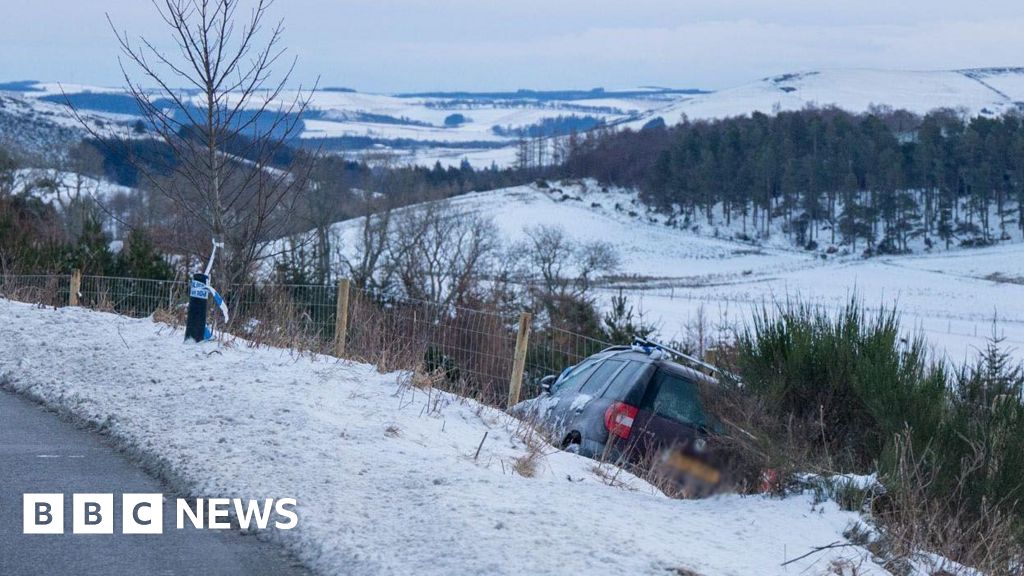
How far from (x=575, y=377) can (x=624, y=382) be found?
4.54 ft

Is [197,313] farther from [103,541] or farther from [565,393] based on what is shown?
[103,541]

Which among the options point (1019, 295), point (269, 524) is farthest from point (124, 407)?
point (1019, 295)

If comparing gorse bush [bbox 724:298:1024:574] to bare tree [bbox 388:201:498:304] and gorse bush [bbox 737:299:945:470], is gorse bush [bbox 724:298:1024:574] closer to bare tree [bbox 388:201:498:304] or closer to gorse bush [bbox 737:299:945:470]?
gorse bush [bbox 737:299:945:470]

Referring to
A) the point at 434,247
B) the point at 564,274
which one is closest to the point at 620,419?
the point at 434,247

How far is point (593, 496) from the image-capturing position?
702 cm

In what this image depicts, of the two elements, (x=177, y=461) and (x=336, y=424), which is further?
(x=336, y=424)

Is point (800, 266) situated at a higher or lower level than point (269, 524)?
lower

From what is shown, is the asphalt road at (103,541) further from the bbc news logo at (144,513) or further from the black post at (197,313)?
the black post at (197,313)

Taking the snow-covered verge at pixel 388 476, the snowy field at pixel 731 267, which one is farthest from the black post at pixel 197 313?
the snowy field at pixel 731 267

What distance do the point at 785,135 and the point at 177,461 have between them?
133 m

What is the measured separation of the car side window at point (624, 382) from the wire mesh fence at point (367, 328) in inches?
46.1

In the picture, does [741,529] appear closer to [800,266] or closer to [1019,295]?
[1019,295]

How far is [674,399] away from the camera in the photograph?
991 cm

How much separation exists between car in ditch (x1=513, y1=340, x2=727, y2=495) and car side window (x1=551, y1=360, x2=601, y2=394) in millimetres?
198
